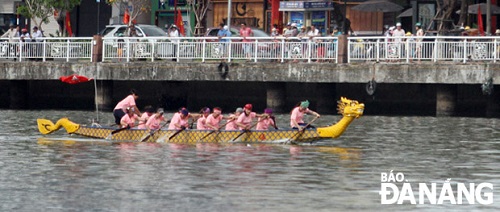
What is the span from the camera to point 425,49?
4703cm

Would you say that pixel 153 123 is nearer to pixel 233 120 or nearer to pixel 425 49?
pixel 233 120

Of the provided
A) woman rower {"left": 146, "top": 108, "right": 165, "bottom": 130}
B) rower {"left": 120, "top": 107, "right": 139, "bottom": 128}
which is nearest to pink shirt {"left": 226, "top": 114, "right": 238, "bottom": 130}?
woman rower {"left": 146, "top": 108, "right": 165, "bottom": 130}

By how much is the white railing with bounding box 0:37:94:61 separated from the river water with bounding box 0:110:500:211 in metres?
8.16

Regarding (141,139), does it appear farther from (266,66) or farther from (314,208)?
(314,208)

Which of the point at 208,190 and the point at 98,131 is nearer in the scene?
the point at 208,190

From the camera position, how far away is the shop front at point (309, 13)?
5903 centimetres

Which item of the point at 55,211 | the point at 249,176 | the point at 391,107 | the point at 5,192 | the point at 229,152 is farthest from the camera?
the point at 391,107

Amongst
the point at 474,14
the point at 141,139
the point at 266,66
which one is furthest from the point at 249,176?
the point at 474,14

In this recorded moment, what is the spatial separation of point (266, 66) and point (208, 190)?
70.8ft

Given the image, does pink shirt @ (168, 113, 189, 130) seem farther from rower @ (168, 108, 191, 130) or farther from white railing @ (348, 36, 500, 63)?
white railing @ (348, 36, 500, 63)

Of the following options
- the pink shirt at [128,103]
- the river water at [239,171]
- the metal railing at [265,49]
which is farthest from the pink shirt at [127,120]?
the metal railing at [265,49]

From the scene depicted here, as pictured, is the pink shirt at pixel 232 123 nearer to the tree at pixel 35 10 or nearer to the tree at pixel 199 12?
the tree at pixel 199 12

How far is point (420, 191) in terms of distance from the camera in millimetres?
27531

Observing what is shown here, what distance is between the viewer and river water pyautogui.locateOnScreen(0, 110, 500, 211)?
25844 mm
